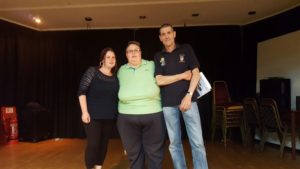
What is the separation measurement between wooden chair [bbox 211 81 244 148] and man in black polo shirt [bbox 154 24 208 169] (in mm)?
2948

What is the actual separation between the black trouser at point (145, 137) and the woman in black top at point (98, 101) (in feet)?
0.98

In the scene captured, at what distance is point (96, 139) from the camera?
2.96 metres

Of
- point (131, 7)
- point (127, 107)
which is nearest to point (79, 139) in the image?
point (131, 7)

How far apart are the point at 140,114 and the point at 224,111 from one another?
127 inches

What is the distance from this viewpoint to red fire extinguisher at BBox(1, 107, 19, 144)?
6016 millimetres

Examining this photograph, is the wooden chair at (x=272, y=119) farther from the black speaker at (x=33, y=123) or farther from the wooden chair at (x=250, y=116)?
the black speaker at (x=33, y=123)

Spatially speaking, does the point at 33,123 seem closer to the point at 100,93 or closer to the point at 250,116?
the point at 100,93

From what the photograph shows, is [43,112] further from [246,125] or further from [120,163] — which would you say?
[246,125]

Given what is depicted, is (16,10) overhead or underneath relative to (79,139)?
overhead

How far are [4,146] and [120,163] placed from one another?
2.69 metres

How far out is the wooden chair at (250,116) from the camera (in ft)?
16.2

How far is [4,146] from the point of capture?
18.3ft

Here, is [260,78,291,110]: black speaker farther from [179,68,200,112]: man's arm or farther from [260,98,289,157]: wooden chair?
[179,68,200,112]: man's arm

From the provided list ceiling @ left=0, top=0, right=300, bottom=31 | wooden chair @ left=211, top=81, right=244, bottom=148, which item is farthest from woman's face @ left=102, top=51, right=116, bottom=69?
wooden chair @ left=211, top=81, right=244, bottom=148
